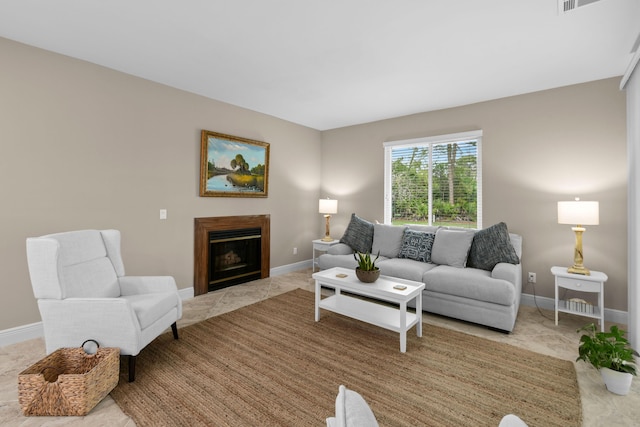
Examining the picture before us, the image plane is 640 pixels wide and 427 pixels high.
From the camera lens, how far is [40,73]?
272cm

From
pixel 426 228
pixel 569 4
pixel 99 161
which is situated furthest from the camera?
pixel 426 228

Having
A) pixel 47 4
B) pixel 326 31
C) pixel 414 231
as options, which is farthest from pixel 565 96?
pixel 47 4

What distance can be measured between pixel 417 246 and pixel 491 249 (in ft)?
2.82

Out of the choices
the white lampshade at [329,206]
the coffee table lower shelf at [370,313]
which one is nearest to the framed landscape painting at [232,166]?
the white lampshade at [329,206]

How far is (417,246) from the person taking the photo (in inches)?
154

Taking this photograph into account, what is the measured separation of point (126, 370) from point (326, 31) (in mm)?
3090

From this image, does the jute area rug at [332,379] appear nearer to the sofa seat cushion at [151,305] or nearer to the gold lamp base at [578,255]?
the sofa seat cushion at [151,305]

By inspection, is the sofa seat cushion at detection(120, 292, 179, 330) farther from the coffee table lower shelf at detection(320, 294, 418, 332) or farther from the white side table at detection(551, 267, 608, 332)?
the white side table at detection(551, 267, 608, 332)

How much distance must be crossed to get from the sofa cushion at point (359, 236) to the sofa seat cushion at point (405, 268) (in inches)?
24.3

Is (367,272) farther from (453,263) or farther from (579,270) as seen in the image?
(579,270)

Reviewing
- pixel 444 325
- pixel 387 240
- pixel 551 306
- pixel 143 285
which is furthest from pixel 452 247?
pixel 143 285

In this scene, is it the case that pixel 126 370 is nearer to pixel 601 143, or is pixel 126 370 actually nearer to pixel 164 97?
pixel 164 97

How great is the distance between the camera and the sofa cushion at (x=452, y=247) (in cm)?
354

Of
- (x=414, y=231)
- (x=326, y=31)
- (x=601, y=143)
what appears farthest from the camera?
(x=414, y=231)
